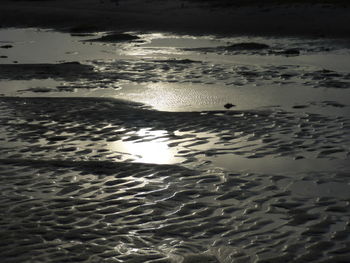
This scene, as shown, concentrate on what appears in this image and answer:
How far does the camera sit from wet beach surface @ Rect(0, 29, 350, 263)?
6348 millimetres

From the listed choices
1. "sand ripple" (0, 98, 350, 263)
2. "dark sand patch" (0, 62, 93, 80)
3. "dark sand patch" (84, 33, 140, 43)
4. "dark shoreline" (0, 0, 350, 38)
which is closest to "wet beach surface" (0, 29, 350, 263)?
"sand ripple" (0, 98, 350, 263)

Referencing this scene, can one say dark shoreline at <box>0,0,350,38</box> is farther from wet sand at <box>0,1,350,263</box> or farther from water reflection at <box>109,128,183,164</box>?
water reflection at <box>109,128,183,164</box>

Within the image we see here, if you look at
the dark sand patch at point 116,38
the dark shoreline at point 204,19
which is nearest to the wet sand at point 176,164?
the dark sand patch at point 116,38

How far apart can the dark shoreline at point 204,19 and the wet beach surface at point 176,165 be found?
12357 millimetres

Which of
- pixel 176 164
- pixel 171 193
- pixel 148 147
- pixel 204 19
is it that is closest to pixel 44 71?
pixel 148 147

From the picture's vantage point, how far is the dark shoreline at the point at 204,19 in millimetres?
29453

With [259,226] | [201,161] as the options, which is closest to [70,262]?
[259,226]

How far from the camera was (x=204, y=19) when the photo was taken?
35.0 meters

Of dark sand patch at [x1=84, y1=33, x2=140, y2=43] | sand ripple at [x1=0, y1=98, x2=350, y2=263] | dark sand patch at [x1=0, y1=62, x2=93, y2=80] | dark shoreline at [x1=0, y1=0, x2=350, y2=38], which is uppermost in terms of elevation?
dark shoreline at [x1=0, y1=0, x2=350, y2=38]

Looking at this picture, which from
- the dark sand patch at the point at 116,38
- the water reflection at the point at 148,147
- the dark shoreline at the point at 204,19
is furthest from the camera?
the dark shoreline at the point at 204,19

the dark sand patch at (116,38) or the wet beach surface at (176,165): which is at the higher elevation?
the dark sand patch at (116,38)

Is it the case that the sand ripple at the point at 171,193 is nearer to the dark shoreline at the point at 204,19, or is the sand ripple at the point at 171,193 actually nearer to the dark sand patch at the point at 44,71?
the dark sand patch at the point at 44,71

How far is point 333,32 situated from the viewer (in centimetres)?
2658

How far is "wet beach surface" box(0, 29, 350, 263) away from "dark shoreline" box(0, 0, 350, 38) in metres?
12.4
